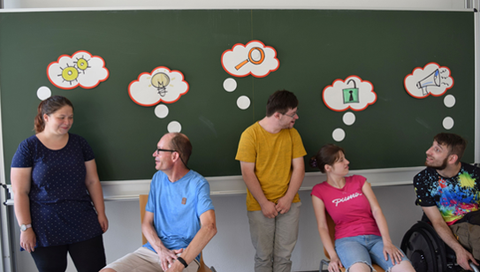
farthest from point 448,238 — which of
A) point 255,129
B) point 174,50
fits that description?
point 174,50

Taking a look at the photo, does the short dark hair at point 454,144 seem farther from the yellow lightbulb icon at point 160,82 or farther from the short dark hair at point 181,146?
the yellow lightbulb icon at point 160,82

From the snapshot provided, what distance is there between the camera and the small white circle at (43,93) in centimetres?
218

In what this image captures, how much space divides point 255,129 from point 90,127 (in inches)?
50.0

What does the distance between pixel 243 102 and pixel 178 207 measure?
97 centimetres

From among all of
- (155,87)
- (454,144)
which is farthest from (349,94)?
(155,87)

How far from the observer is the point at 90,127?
2.22 m

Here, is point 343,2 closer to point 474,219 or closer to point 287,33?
point 287,33

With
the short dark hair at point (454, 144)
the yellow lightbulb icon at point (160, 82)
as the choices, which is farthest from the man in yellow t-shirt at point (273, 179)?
the short dark hair at point (454, 144)

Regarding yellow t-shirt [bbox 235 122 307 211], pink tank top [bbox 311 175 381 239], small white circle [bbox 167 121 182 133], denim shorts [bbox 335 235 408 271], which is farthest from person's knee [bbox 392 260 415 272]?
small white circle [bbox 167 121 182 133]

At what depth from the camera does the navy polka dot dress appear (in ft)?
6.20

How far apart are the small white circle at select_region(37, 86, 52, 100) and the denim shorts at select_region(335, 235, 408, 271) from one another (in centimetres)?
239

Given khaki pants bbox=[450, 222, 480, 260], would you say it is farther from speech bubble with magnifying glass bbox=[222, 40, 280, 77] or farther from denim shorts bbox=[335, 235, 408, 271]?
speech bubble with magnifying glass bbox=[222, 40, 280, 77]

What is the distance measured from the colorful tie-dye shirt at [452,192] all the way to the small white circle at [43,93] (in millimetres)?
2849

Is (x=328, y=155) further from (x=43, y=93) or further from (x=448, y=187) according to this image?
(x=43, y=93)
